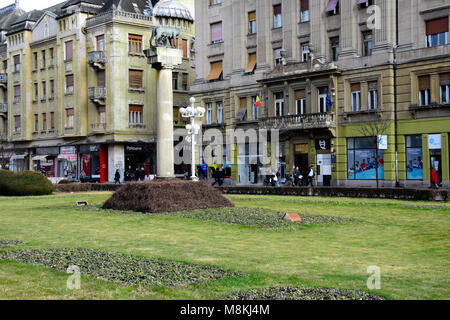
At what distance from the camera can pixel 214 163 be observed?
53156 millimetres

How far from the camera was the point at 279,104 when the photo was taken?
156 ft

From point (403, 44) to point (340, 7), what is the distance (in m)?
6.00

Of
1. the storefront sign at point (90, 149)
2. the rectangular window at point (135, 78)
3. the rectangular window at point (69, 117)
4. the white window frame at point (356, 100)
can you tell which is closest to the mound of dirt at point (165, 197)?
the white window frame at point (356, 100)

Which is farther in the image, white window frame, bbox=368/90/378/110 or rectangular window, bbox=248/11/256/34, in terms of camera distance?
rectangular window, bbox=248/11/256/34

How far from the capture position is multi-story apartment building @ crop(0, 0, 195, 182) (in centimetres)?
5884

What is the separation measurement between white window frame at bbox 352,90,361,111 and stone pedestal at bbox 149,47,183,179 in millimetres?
20261

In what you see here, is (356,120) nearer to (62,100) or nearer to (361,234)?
(361,234)

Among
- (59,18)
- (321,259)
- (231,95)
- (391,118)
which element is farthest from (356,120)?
(59,18)

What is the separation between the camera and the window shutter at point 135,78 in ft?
197

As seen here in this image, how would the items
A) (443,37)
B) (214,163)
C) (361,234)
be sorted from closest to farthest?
(361,234), (443,37), (214,163)

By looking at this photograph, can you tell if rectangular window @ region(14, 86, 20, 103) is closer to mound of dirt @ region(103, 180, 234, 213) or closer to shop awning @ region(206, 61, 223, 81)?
shop awning @ region(206, 61, 223, 81)

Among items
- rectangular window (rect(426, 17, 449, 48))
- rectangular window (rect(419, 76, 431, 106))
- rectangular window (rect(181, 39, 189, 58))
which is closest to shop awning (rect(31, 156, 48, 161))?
rectangular window (rect(181, 39, 189, 58))

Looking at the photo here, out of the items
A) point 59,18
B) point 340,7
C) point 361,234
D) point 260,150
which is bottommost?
point 361,234

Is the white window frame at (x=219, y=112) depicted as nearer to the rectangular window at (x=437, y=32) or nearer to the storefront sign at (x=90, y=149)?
the storefront sign at (x=90, y=149)
